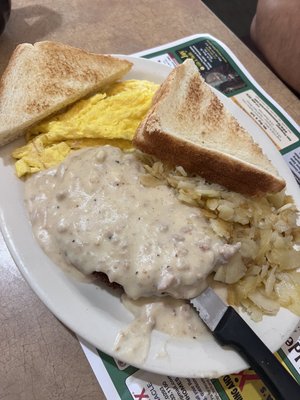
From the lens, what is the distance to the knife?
1.08m

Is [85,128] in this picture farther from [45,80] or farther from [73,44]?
[73,44]

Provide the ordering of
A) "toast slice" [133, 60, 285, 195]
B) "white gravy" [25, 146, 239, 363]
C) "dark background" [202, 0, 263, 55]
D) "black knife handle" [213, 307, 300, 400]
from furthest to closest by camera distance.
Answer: "dark background" [202, 0, 263, 55]
"toast slice" [133, 60, 285, 195]
"white gravy" [25, 146, 239, 363]
"black knife handle" [213, 307, 300, 400]

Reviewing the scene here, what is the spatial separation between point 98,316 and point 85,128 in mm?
613

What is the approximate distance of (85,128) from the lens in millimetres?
1423

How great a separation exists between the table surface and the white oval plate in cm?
14

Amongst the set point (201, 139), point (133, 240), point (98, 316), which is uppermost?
point (201, 139)

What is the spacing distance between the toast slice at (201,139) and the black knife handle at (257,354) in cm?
43

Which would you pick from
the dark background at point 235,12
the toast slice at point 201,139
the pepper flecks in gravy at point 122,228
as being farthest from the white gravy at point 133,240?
the dark background at point 235,12

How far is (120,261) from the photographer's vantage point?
1190 mm

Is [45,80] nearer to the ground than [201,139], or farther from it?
nearer to the ground

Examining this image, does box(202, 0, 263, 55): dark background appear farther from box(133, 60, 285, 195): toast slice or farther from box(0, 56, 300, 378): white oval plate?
box(0, 56, 300, 378): white oval plate

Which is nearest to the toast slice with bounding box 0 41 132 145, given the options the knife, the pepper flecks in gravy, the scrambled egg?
the scrambled egg

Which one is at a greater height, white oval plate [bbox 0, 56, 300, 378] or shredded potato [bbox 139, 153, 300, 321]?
shredded potato [bbox 139, 153, 300, 321]

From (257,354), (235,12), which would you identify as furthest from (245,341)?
(235,12)
